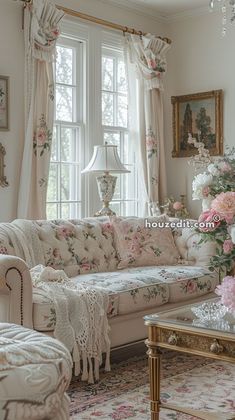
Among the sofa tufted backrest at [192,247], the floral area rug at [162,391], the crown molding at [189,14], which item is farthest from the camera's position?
the crown molding at [189,14]

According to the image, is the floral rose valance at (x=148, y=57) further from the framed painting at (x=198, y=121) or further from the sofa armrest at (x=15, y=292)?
the sofa armrest at (x=15, y=292)

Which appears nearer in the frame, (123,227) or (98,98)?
(123,227)

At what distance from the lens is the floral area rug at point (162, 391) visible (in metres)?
2.97

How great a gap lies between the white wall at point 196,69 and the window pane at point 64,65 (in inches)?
49.4

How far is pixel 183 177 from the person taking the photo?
6160mm

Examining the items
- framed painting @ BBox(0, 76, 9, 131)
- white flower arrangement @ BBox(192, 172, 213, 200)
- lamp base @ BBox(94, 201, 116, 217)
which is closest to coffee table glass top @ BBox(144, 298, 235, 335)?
white flower arrangement @ BBox(192, 172, 213, 200)

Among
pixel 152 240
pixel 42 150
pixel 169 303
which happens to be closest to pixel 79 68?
pixel 42 150

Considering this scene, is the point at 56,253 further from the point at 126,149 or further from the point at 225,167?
the point at 126,149

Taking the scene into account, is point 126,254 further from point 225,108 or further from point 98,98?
point 225,108

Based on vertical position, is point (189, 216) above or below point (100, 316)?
above

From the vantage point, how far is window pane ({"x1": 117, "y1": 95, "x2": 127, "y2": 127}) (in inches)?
231

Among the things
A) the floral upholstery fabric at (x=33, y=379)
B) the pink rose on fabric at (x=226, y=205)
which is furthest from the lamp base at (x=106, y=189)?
the floral upholstery fabric at (x=33, y=379)

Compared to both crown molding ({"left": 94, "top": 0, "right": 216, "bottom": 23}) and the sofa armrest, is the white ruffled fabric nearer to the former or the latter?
the sofa armrest

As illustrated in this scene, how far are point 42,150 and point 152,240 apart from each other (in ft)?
3.69
